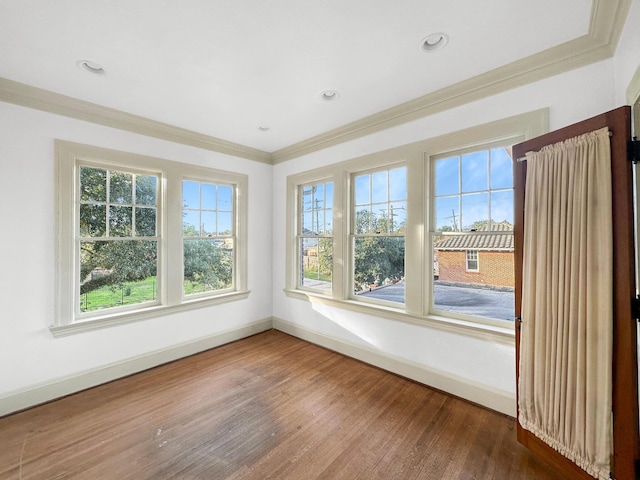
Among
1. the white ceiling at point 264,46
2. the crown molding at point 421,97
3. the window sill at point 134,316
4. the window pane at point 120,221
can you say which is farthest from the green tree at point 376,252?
the window pane at point 120,221

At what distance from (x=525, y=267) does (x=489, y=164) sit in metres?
1.07

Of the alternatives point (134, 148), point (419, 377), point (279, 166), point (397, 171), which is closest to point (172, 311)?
point (134, 148)

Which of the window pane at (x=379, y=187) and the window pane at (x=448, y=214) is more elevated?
the window pane at (x=379, y=187)

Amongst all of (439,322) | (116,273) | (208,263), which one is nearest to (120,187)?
(116,273)

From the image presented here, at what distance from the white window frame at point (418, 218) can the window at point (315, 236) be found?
193 millimetres

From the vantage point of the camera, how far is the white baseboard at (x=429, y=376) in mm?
2273

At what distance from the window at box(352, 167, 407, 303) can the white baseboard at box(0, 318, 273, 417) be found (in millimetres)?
2064

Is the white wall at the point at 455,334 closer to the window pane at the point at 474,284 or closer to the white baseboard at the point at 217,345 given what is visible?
the white baseboard at the point at 217,345

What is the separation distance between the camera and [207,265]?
12.4ft

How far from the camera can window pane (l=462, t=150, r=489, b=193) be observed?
8.06 ft

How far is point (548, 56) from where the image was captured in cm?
199

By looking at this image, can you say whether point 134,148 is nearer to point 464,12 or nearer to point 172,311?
point 172,311

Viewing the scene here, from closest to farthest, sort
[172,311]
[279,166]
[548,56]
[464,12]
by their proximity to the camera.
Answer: [464,12], [548,56], [172,311], [279,166]

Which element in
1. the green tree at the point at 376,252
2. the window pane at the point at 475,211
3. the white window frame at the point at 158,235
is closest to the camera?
the window pane at the point at 475,211
